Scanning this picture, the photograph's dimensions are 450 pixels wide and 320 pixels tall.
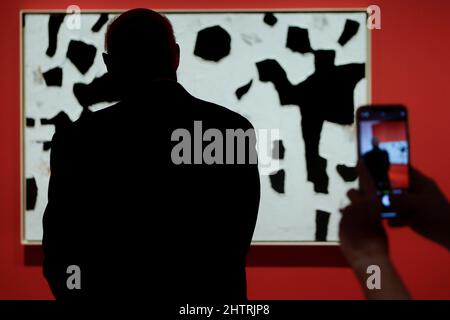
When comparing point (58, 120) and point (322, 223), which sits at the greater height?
point (58, 120)

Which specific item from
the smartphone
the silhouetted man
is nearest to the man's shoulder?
the silhouetted man

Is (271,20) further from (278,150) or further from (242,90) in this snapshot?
(278,150)

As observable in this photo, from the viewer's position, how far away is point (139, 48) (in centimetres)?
104

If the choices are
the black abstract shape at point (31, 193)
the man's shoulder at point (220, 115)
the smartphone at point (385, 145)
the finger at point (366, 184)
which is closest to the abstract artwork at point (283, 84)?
the black abstract shape at point (31, 193)

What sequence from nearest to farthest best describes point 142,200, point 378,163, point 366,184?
point 366,184, point 378,163, point 142,200

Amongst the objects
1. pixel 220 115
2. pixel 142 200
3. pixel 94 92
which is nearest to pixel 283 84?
pixel 94 92

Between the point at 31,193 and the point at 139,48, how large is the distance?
1.28m

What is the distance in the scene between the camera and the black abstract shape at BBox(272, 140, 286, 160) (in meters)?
2.07

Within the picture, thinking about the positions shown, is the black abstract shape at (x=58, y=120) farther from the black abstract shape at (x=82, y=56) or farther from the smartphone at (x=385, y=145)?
the smartphone at (x=385, y=145)

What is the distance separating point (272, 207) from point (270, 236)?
115 millimetres

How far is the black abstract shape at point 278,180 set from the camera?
2.08 metres

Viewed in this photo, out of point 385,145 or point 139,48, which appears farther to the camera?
point 139,48

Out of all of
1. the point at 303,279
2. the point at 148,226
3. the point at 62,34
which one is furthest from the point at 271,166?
the point at 148,226

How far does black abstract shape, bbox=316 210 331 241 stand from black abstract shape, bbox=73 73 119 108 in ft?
3.04
